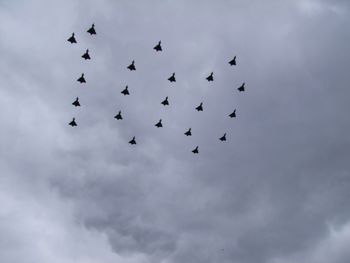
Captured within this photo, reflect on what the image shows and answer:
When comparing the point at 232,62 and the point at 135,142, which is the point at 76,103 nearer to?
the point at 135,142

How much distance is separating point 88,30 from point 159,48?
14662 mm

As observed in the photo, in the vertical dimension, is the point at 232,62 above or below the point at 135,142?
above

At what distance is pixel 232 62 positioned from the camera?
111312 millimetres

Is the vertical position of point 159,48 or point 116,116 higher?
point 159,48

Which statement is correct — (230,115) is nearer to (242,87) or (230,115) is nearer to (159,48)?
(242,87)

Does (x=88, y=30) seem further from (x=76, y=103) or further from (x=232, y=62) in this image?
(x=232, y=62)

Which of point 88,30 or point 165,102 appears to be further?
point 165,102

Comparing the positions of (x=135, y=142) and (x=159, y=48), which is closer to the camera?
(x=159, y=48)

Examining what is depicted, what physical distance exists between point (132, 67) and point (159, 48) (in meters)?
6.74

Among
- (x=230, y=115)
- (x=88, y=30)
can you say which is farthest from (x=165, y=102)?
(x=88, y=30)

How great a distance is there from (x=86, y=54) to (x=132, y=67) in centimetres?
960

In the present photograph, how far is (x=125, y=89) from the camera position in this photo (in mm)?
110000

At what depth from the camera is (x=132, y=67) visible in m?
109

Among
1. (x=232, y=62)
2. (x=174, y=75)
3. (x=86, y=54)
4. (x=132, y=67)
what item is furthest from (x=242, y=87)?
(x=86, y=54)
